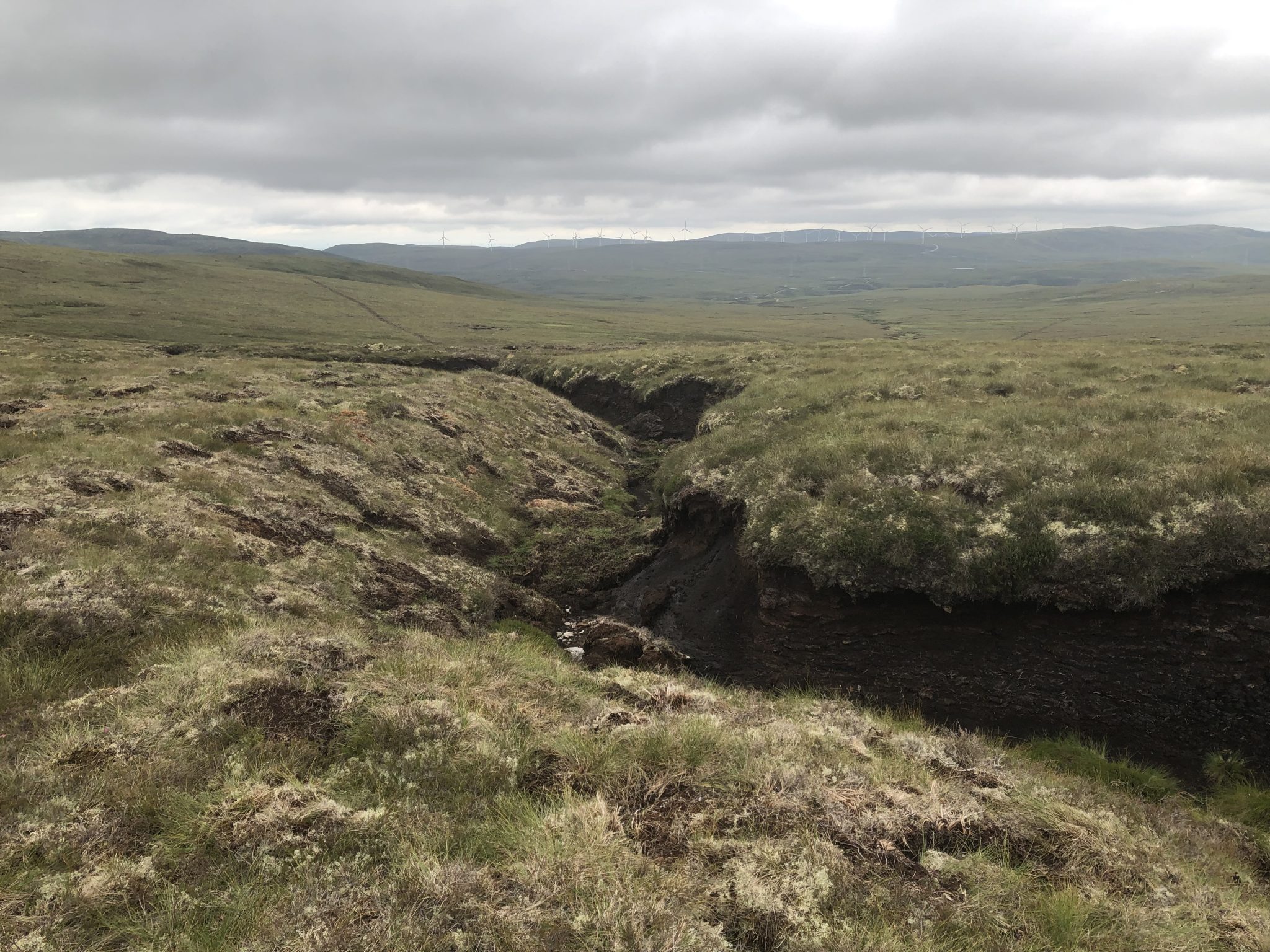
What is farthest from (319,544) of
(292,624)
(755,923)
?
(755,923)

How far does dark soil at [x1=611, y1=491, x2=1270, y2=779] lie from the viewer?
1468 cm

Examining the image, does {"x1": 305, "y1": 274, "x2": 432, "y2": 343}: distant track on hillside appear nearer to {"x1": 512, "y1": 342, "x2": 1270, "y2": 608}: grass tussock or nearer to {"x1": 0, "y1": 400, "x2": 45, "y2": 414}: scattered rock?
{"x1": 0, "y1": 400, "x2": 45, "y2": 414}: scattered rock

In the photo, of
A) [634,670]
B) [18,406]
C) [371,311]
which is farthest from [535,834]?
[371,311]

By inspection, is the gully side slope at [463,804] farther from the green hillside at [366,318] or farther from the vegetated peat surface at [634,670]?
the green hillside at [366,318]

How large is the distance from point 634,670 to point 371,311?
488ft

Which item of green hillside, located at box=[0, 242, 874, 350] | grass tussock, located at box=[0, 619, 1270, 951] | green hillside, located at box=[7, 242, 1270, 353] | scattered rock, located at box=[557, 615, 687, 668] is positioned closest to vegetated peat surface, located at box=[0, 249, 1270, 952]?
grass tussock, located at box=[0, 619, 1270, 951]

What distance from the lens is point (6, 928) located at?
5730 mm

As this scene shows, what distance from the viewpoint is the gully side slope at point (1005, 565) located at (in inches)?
609

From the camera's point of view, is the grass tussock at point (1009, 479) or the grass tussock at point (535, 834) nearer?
the grass tussock at point (535, 834)

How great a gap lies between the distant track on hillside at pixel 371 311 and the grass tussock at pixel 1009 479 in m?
87.2

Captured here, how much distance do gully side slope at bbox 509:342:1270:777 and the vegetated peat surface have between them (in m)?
0.11

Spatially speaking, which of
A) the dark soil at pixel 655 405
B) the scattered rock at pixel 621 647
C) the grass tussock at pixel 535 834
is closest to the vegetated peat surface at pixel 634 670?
the grass tussock at pixel 535 834

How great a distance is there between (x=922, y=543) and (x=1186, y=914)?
12.4 m

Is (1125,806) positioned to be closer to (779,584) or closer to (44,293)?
(779,584)
